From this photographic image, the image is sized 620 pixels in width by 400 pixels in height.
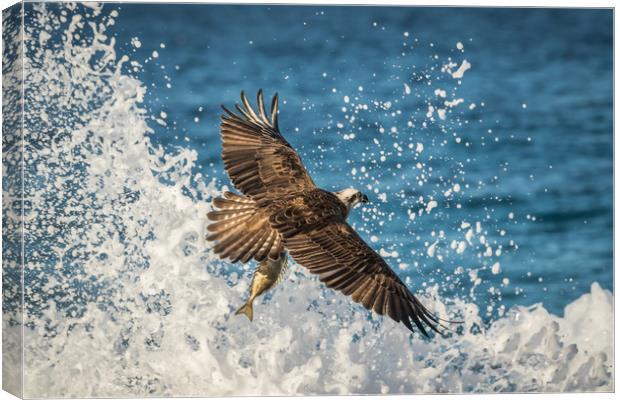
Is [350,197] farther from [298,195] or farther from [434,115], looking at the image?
[434,115]

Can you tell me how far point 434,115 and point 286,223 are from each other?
1.14m

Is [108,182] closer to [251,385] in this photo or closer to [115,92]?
[115,92]

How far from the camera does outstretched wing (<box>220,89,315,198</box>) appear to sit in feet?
27.0

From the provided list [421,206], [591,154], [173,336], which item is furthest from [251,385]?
[591,154]

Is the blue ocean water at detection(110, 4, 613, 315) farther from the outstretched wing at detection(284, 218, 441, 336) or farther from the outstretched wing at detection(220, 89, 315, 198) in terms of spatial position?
the outstretched wing at detection(284, 218, 441, 336)

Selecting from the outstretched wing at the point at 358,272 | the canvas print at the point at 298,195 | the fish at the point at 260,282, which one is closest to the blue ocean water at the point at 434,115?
the canvas print at the point at 298,195

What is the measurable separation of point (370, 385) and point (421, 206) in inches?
44.8

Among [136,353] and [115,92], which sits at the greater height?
[115,92]

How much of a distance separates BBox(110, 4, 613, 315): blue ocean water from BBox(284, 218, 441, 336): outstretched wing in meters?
0.42

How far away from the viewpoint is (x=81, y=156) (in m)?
8.12

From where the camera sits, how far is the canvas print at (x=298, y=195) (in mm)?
8102

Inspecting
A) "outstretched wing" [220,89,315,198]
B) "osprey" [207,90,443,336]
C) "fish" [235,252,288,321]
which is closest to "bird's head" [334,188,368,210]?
"osprey" [207,90,443,336]

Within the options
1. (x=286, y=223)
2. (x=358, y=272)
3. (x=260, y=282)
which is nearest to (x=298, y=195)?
(x=286, y=223)

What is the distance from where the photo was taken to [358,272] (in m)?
7.79
